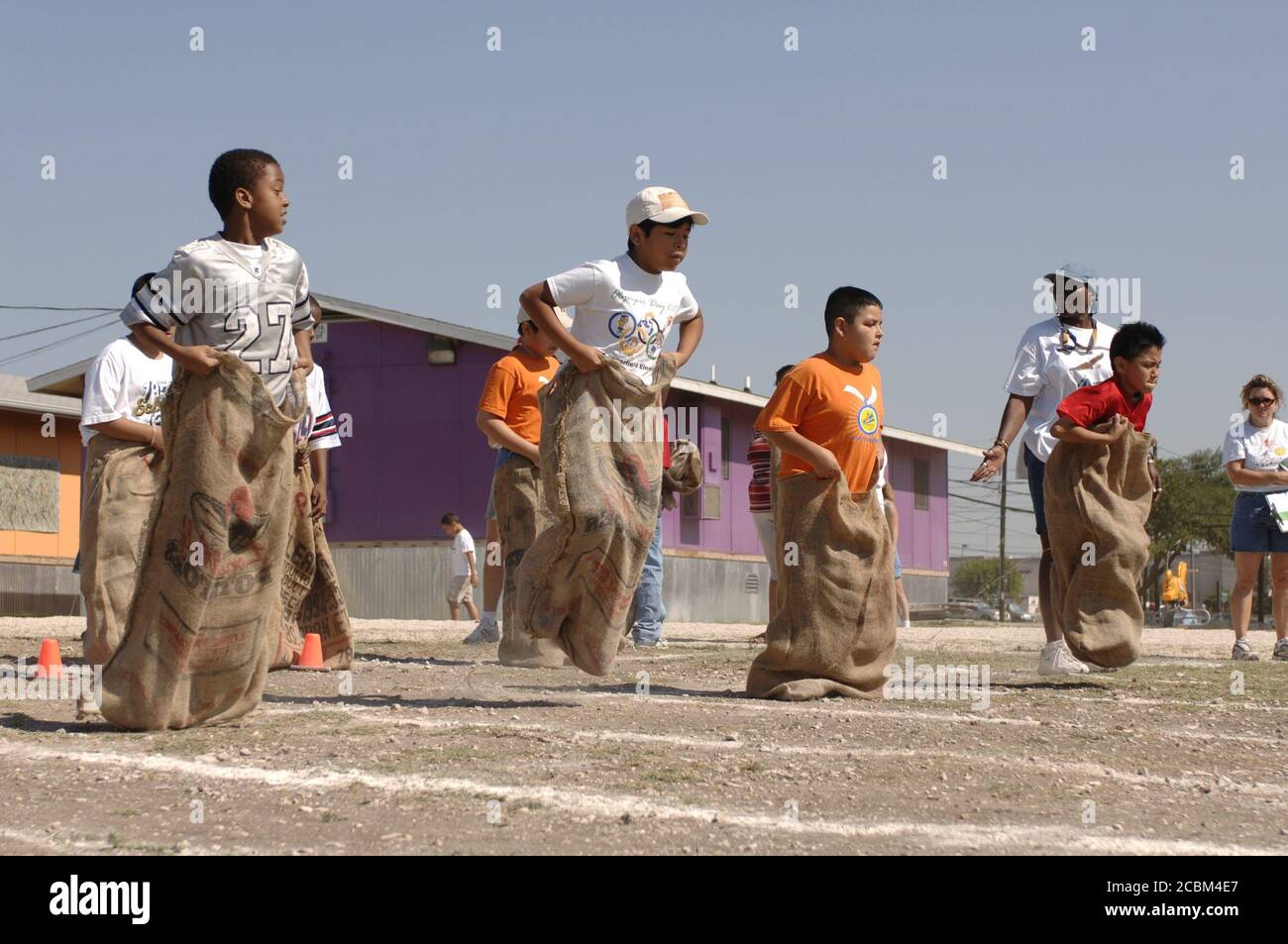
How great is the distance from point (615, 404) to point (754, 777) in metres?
2.44

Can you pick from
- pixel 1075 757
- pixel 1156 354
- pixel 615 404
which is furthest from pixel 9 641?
pixel 1075 757

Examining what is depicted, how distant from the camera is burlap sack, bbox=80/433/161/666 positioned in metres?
7.66

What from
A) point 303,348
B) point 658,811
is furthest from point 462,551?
point 658,811

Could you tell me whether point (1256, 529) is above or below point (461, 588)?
above

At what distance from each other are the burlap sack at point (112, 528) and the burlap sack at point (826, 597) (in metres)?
2.91

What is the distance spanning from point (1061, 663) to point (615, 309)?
3.38 metres

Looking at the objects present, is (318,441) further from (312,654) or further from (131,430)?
(131,430)

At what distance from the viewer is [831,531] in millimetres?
7418

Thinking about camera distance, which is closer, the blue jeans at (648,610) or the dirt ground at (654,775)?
the dirt ground at (654,775)

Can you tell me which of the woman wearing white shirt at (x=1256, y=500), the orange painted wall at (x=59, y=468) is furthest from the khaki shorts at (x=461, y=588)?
the woman wearing white shirt at (x=1256, y=500)

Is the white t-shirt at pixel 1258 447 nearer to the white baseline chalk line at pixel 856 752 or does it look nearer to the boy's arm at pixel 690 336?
the boy's arm at pixel 690 336

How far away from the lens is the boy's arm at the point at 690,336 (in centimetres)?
748

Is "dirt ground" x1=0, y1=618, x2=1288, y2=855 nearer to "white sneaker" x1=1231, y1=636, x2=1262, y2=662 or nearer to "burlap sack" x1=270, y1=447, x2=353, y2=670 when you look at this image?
"burlap sack" x1=270, y1=447, x2=353, y2=670
